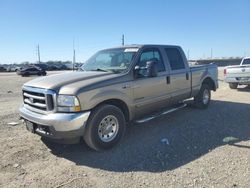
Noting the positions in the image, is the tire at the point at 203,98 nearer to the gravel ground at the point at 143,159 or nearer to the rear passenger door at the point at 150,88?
the gravel ground at the point at 143,159

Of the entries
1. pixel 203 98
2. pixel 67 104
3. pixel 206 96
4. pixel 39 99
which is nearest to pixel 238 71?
pixel 206 96

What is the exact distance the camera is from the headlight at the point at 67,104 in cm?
406

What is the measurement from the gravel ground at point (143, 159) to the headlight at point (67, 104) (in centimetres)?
94

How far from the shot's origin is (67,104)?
4.07 meters

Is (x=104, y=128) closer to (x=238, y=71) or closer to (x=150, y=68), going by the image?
(x=150, y=68)

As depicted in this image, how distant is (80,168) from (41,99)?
1.38 m

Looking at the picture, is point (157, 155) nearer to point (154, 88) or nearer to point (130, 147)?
point (130, 147)

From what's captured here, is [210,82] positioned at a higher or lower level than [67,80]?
lower

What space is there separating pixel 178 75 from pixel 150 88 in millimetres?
1309

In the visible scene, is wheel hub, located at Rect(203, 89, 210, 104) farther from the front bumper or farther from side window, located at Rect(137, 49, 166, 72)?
the front bumper

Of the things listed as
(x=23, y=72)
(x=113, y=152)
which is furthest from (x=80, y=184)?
(x=23, y=72)

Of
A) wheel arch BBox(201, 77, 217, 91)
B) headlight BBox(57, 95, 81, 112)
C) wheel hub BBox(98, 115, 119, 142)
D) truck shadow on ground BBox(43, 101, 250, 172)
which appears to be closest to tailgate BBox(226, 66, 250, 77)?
wheel arch BBox(201, 77, 217, 91)

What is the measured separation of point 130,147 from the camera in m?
4.84

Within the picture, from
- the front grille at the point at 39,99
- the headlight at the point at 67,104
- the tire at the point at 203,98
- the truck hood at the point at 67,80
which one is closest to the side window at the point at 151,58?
the truck hood at the point at 67,80
